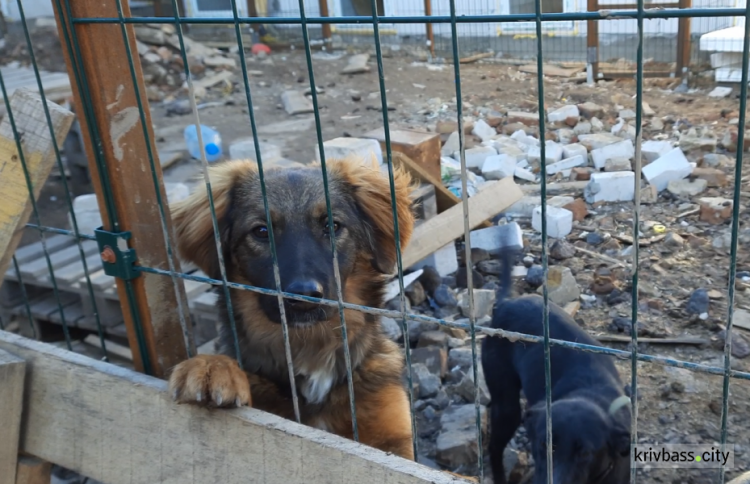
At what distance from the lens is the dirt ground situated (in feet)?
12.1

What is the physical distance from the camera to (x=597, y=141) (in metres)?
7.98

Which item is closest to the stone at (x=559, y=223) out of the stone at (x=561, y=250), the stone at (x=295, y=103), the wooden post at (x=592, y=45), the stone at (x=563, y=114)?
the stone at (x=561, y=250)

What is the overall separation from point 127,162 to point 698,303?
3.59 m

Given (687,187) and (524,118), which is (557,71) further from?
(687,187)

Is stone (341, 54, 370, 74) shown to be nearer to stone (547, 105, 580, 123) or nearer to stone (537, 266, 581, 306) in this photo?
stone (547, 105, 580, 123)

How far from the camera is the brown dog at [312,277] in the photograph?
2.90m

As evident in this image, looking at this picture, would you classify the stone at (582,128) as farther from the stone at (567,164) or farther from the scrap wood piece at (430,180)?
the scrap wood piece at (430,180)

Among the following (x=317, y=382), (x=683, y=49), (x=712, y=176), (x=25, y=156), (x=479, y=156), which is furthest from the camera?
(x=683, y=49)

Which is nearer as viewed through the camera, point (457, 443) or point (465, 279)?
point (457, 443)

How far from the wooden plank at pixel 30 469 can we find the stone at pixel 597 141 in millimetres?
6584

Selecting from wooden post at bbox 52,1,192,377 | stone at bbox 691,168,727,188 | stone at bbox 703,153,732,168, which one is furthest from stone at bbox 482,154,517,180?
wooden post at bbox 52,1,192,377

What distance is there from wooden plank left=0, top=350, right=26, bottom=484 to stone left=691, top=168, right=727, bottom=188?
5.96m

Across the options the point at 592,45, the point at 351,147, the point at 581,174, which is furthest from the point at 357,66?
the point at 351,147

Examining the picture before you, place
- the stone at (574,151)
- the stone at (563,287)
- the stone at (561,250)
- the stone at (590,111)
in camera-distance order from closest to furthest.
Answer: the stone at (563,287) → the stone at (561,250) → the stone at (574,151) → the stone at (590,111)
